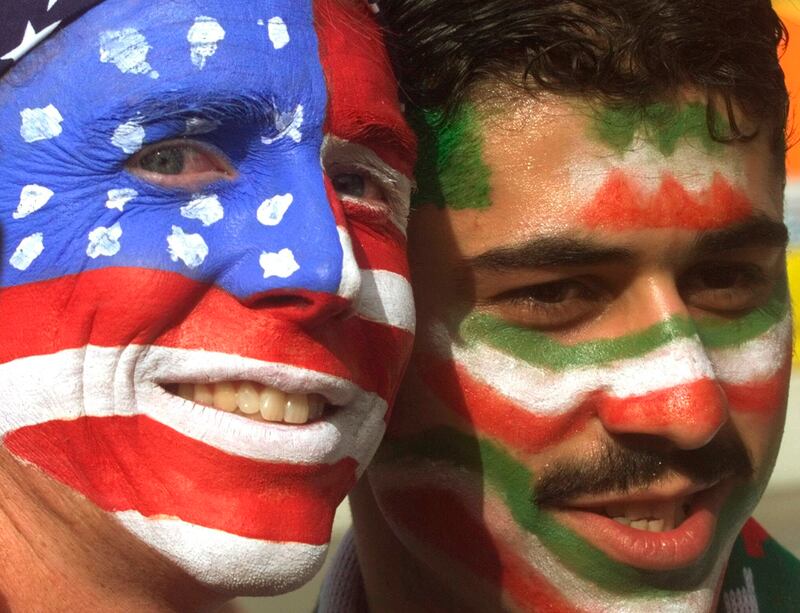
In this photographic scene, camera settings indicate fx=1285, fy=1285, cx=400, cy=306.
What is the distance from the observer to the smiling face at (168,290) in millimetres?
1800

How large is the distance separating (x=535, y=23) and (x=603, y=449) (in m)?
0.80

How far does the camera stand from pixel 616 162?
2.39m

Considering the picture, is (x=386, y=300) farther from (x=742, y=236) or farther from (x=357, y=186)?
(x=742, y=236)

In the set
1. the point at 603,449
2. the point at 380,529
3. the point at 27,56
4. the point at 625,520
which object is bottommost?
the point at 380,529

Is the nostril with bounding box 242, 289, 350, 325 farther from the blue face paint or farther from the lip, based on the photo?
the lip

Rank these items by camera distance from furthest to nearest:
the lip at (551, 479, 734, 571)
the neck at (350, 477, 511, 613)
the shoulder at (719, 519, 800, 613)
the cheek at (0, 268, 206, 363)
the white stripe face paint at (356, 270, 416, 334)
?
the shoulder at (719, 519, 800, 613), the neck at (350, 477, 511, 613), the lip at (551, 479, 734, 571), the white stripe face paint at (356, 270, 416, 334), the cheek at (0, 268, 206, 363)

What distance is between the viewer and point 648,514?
8.24 feet

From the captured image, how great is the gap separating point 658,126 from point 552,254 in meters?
0.32

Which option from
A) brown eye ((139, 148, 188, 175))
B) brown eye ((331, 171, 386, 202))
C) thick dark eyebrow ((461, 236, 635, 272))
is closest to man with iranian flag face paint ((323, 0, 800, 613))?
thick dark eyebrow ((461, 236, 635, 272))

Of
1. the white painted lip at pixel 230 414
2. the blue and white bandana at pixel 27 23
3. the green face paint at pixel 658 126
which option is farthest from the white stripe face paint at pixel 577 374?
the blue and white bandana at pixel 27 23

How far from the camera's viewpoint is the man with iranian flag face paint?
2.38 metres

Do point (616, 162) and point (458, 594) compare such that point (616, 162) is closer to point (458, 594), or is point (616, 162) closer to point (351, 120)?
point (351, 120)

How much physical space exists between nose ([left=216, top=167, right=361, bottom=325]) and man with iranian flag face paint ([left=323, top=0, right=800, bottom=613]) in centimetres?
62

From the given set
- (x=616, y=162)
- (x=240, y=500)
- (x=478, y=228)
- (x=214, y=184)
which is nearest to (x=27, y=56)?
(x=214, y=184)
